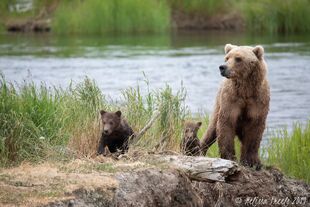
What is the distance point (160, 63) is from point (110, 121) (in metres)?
21.4

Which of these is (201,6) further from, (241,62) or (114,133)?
(241,62)

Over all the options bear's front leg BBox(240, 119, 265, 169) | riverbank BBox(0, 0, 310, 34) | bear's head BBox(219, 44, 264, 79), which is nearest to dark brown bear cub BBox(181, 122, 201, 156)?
bear's front leg BBox(240, 119, 265, 169)

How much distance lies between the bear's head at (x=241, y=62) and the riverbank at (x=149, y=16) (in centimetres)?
3116

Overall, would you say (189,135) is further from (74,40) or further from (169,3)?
(169,3)

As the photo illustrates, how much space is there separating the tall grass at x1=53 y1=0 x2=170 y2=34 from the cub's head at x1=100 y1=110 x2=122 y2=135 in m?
31.5

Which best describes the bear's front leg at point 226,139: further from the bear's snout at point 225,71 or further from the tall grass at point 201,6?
the tall grass at point 201,6

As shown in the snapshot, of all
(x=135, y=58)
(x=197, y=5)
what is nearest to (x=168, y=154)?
(x=135, y=58)

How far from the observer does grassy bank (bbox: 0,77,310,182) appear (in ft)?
32.6

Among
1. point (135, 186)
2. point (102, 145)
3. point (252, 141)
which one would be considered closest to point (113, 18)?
point (102, 145)

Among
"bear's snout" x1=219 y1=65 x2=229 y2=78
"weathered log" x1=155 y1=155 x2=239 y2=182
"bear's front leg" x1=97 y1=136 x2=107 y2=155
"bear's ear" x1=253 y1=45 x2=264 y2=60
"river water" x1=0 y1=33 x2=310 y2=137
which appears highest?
"bear's ear" x1=253 y1=45 x2=264 y2=60

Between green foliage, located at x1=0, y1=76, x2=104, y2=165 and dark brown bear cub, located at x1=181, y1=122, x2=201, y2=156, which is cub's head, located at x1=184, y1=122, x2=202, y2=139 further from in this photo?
green foliage, located at x1=0, y1=76, x2=104, y2=165

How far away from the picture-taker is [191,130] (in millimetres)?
11039

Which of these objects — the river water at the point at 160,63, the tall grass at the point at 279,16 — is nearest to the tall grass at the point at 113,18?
the river water at the point at 160,63

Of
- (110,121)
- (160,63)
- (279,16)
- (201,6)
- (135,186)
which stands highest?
(110,121)
